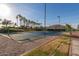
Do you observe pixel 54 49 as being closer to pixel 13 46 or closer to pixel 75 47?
pixel 75 47

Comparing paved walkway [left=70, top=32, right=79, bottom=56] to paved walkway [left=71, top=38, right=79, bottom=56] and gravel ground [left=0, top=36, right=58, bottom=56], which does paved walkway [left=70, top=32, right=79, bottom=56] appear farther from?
gravel ground [left=0, top=36, right=58, bottom=56]

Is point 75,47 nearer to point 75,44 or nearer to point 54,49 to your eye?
point 75,44

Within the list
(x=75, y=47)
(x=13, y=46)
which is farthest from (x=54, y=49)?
(x=13, y=46)

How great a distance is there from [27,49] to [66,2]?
0.91 meters

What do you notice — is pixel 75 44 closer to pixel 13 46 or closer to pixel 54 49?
pixel 54 49

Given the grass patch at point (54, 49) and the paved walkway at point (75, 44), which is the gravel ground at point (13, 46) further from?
the paved walkway at point (75, 44)

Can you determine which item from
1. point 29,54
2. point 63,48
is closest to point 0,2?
point 29,54

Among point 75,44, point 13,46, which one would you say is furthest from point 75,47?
point 13,46

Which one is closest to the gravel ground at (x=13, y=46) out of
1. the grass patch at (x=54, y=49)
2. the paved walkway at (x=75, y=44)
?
the grass patch at (x=54, y=49)

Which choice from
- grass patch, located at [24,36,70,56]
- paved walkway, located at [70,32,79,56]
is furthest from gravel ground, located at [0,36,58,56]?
paved walkway, located at [70,32,79,56]

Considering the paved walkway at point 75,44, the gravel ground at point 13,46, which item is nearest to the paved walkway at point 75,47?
the paved walkway at point 75,44

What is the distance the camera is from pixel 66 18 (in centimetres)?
427

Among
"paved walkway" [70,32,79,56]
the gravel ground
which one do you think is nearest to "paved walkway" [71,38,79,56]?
"paved walkway" [70,32,79,56]

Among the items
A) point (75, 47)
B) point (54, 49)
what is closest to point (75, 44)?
point (75, 47)
